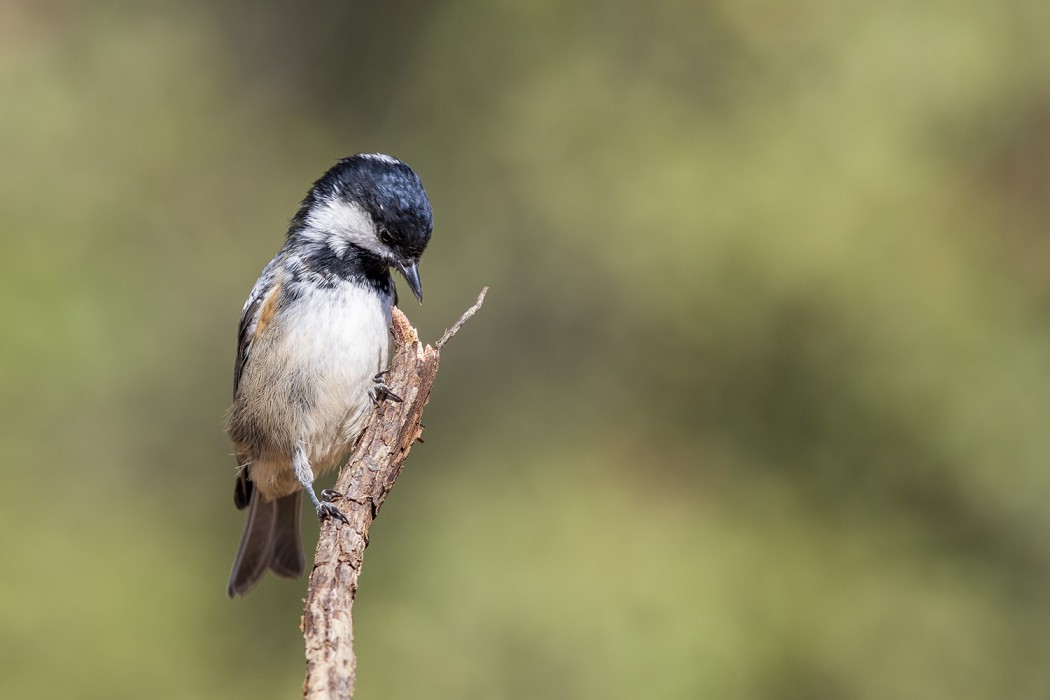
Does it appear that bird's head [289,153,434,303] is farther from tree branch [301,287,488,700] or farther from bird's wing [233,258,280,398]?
tree branch [301,287,488,700]

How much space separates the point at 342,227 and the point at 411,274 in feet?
1.25

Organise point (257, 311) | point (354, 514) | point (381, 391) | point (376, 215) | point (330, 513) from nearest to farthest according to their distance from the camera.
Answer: point (354, 514)
point (330, 513)
point (381, 391)
point (376, 215)
point (257, 311)

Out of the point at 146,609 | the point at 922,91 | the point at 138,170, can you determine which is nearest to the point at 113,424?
the point at 146,609

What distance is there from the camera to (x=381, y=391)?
3.46 m

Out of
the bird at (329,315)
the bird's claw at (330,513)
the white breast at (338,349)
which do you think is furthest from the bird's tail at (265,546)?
the bird's claw at (330,513)

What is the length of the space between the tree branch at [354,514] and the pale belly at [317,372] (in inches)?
13.3

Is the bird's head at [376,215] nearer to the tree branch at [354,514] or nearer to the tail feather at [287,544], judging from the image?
the tree branch at [354,514]

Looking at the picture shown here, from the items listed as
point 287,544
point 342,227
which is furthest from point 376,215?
point 287,544

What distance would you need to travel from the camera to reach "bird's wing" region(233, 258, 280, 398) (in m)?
4.00

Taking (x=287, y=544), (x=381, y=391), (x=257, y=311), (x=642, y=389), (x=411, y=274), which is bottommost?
(x=381, y=391)

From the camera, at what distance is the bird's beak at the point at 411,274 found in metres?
3.79

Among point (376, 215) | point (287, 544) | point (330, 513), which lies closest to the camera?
point (330, 513)

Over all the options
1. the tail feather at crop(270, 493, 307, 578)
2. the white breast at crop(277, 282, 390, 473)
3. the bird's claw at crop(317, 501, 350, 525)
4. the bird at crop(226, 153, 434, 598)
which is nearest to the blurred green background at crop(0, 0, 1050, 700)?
the tail feather at crop(270, 493, 307, 578)

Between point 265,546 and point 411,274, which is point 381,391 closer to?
point 411,274
